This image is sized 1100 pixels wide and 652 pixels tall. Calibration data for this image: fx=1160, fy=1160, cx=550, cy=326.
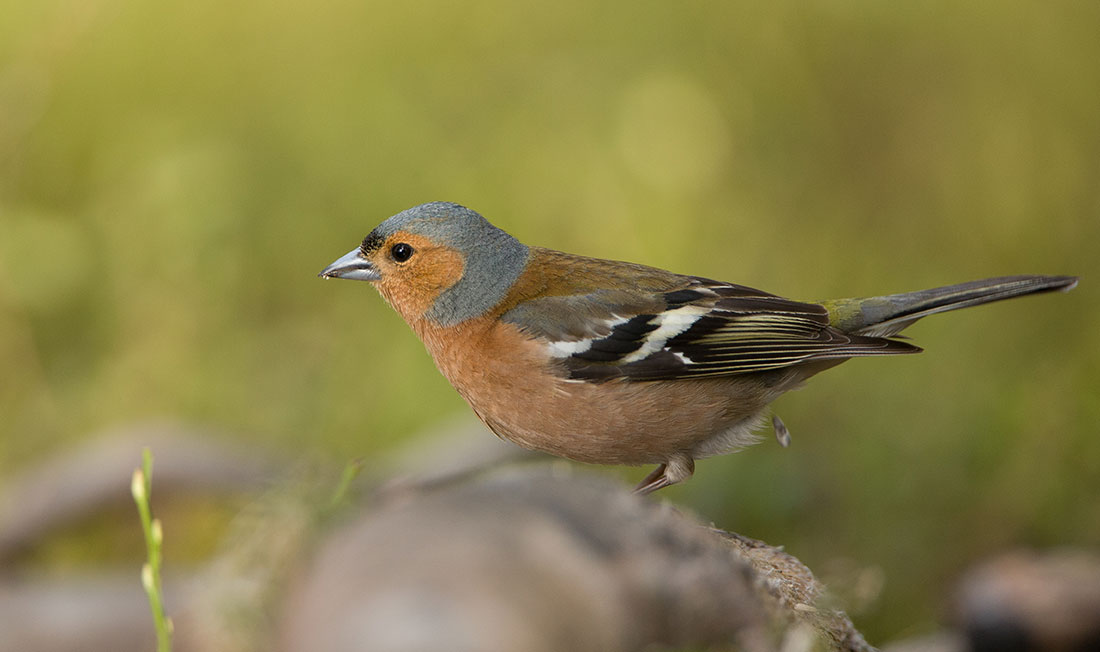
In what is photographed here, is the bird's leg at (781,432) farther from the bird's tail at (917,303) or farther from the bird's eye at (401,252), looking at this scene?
the bird's eye at (401,252)

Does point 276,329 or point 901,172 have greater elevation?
point 901,172

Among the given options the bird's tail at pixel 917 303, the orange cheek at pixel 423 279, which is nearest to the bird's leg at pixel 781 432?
the bird's tail at pixel 917 303

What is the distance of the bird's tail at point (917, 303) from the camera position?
11.9 feet

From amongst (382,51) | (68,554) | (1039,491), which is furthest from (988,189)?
(68,554)

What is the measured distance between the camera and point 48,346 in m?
7.43

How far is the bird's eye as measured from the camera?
386 cm

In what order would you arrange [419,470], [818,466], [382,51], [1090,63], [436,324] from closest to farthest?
[436,324] → [419,470] → [818,466] → [1090,63] → [382,51]

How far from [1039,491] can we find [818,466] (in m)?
1.15

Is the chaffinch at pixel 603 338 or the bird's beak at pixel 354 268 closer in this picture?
→ the chaffinch at pixel 603 338

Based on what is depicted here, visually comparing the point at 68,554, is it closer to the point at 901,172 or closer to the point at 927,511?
the point at 927,511

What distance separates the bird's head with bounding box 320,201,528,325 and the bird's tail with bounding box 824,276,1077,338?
48.0 inches

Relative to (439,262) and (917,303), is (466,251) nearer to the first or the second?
Result: (439,262)

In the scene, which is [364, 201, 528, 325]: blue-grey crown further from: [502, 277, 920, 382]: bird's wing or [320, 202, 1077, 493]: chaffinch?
[502, 277, 920, 382]: bird's wing

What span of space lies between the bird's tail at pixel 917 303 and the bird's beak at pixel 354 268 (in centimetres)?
163
